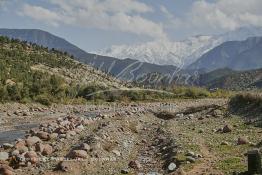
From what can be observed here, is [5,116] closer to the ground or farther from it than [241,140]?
closer to the ground

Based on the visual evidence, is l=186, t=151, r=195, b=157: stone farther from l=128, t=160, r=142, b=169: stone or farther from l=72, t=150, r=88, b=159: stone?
l=72, t=150, r=88, b=159: stone

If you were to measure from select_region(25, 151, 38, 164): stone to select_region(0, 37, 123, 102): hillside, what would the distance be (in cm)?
4815

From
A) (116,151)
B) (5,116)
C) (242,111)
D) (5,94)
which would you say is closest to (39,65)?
(5,94)

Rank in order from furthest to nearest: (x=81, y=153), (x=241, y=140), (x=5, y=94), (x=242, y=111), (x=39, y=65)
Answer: (x=39, y=65)
(x=5, y=94)
(x=242, y=111)
(x=241, y=140)
(x=81, y=153)

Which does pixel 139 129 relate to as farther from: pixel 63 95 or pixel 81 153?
pixel 63 95

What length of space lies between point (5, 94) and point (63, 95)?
1619cm

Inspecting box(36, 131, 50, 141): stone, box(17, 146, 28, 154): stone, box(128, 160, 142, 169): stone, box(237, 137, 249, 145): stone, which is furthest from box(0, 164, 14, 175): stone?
box(237, 137, 249, 145): stone

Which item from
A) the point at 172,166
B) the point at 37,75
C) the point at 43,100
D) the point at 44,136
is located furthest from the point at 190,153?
the point at 37,75

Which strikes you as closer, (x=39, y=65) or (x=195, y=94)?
(x=195, y=94)

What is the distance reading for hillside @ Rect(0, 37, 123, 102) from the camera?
78625mm

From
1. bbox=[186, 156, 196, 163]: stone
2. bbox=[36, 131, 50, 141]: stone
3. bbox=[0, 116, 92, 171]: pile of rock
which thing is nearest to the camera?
bbox=[186, 156, 196, 163]: stone

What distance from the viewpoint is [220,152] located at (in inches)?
960

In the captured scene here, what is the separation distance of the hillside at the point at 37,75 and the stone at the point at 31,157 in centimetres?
4815

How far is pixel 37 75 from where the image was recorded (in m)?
98.1
